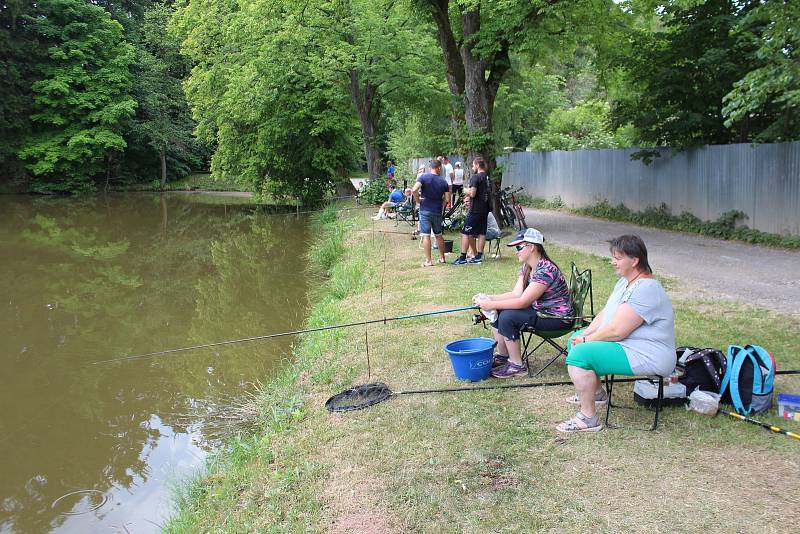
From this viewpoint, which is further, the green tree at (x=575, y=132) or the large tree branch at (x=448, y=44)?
the green tree at (x=575, y=132)

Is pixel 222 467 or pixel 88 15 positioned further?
pixel 88 15

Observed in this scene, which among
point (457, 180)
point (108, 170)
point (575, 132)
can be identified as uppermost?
point (575, 132)

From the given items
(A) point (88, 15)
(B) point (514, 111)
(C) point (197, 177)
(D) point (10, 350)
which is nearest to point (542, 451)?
(D) point (10, 350)

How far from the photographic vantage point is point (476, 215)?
33.8 ft

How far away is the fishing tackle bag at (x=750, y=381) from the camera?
4.34 metres

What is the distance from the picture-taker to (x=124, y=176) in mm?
43906

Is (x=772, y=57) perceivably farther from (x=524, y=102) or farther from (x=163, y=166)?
(x=163, y=166)

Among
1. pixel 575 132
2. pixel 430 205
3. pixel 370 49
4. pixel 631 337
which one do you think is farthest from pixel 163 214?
pixel 631 337

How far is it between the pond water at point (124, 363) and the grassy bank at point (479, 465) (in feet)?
2.70

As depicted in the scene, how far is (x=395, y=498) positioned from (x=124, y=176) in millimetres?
44702

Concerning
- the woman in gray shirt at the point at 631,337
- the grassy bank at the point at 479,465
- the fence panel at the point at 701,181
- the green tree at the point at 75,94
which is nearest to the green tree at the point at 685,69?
the fence panel at the point at 701,181

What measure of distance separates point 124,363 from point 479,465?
5865 millimetres

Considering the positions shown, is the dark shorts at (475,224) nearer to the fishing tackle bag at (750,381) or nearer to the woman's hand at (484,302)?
the woman's hand at (484,302)

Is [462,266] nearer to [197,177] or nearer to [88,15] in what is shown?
[88,15]
